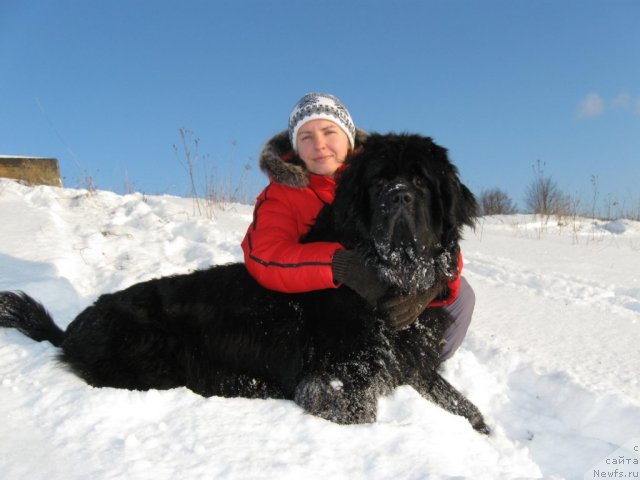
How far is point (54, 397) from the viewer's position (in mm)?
2020

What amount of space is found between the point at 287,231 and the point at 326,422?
47.2 inches

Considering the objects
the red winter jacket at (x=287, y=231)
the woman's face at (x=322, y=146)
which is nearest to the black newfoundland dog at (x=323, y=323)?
the red winter jacket at (x=287, y=231)

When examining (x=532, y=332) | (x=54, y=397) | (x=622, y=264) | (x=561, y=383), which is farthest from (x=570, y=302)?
(x=54, y=397)

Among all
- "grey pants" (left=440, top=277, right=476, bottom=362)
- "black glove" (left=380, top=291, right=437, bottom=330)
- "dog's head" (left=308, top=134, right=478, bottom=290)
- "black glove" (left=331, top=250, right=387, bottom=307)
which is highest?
"dog's head" (left=308, top=134, right=478, bottom=290)

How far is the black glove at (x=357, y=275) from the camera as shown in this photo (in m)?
2.38

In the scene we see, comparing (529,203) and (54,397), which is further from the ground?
(529,203)

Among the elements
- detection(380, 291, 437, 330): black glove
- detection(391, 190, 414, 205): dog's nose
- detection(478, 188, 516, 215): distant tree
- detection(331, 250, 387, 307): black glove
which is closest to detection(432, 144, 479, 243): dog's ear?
detection(391, 190, 414, 205): dog's nose

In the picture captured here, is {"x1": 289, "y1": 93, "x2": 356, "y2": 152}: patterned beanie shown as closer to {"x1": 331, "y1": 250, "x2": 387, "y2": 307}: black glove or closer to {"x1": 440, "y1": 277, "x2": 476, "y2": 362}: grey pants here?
{"x1": 331, "y1": 250, "x2": 387, "y2": 307}: black glove

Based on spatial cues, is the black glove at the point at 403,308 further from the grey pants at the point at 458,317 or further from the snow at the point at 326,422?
the grey pants at the point at 458,317

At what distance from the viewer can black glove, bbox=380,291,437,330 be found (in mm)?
2467

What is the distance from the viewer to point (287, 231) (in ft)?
9.28

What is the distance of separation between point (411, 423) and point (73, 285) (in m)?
3.39

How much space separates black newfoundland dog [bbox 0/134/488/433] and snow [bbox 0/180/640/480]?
0.64 feet

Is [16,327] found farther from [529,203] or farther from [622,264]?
[529,203]
